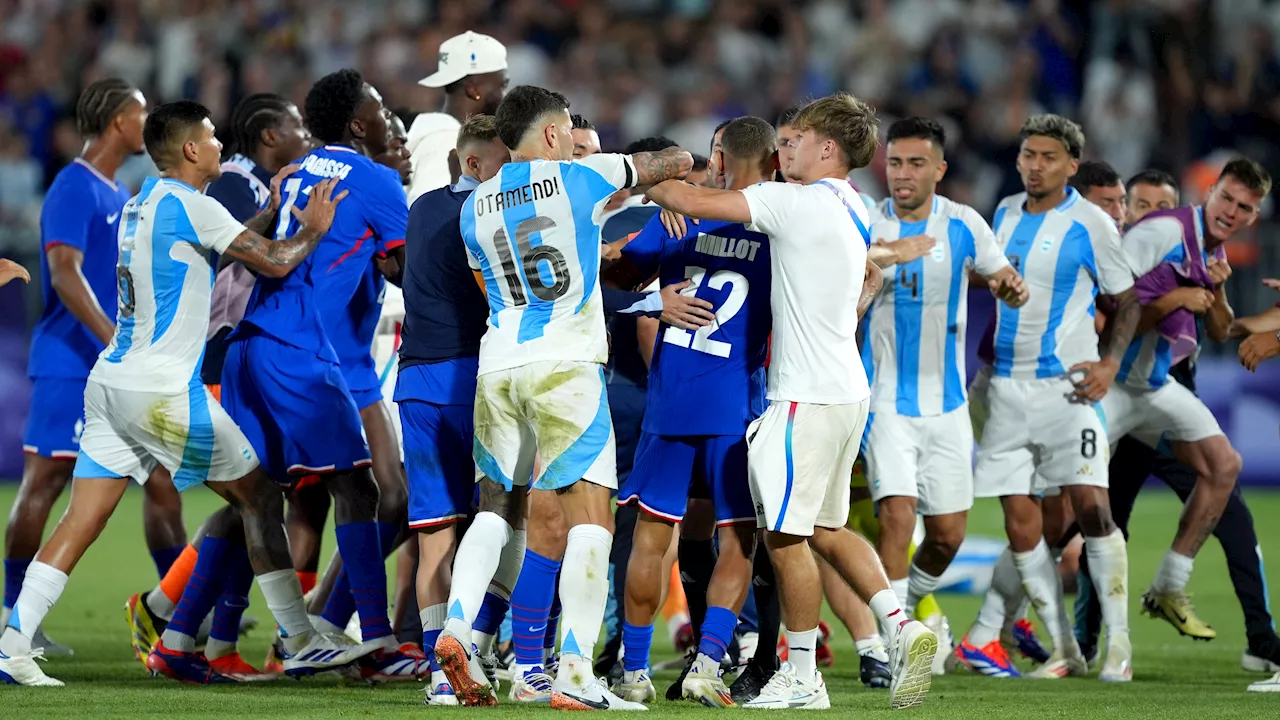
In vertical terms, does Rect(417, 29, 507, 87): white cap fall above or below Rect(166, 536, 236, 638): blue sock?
above

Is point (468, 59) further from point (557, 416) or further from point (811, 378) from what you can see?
point (811, 378)

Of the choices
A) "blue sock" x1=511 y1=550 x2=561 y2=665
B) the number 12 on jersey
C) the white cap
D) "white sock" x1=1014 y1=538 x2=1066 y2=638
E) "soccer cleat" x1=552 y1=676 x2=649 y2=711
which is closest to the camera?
"soccer cleat" x1=552 y1=676 x2=649 y2=711

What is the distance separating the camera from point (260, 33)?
67.1ft

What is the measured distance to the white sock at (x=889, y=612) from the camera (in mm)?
6770

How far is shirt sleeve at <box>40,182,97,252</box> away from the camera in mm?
8930

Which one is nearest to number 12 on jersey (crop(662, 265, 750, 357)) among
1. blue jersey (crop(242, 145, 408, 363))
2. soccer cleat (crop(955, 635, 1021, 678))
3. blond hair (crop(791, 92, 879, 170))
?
blond hair (crop(791, 92, 879, 170))

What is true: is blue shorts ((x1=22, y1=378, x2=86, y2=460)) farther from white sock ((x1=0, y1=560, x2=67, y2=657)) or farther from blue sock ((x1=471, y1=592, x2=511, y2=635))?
blue sock ((x1=471, y1=592, x2=511, y2=635))

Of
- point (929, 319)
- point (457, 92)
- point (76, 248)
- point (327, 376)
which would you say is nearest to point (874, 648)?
point (929, 319)

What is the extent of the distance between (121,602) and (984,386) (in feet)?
18.7

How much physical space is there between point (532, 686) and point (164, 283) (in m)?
2.47

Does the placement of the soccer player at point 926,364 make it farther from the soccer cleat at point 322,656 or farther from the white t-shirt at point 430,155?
the soccer cleat at point 322,656

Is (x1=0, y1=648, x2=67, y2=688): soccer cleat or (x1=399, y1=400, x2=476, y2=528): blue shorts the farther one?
(x1=0, y1=648, x2=67, y2=688): soccer cleat

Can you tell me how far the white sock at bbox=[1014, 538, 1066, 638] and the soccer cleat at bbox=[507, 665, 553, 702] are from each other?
3049 mm

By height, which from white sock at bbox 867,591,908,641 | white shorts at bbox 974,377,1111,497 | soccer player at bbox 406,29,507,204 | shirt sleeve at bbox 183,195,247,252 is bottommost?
white sock at bbox 867,591,908,641
